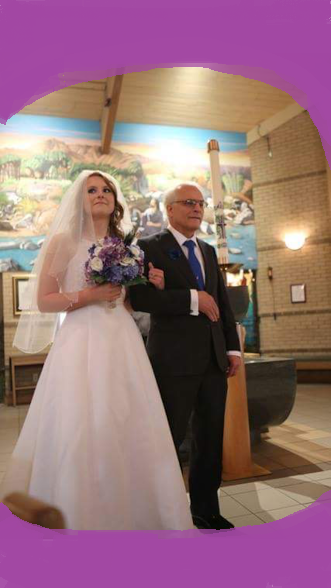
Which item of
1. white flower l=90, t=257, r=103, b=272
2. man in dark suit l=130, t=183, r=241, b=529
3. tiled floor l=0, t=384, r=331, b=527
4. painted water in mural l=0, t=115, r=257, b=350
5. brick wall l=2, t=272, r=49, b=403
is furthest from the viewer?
painted water in mural l=0, t=115, r=257, b=350

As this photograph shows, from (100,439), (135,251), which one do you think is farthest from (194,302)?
(100,439)

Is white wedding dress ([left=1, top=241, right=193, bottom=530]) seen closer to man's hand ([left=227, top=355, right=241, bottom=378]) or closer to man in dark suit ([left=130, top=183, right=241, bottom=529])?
man in dark suit ([left=130, top=183, right=241, bottom=529])

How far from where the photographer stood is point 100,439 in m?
2.11

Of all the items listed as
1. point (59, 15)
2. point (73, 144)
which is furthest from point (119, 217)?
point (73, 144)

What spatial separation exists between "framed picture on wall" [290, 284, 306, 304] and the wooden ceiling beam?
4.59m

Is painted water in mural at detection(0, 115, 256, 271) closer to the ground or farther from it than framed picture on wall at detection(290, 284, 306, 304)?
farther from it

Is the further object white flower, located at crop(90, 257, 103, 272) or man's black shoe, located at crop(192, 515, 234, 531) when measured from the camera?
man's black shoe, located at crop(192, 515, 234, 531)

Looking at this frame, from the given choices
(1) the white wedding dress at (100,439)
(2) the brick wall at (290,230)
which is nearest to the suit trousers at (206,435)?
(1) the white wedding dress at (100,439)

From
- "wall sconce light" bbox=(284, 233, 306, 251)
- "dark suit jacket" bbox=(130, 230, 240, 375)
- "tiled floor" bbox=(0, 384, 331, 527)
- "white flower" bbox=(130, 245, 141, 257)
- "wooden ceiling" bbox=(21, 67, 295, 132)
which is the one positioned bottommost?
"tiled floor" bbox=(0, 384, 331, 527)

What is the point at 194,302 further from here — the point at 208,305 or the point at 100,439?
the point at 100,439

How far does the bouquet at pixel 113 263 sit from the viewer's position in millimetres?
2213

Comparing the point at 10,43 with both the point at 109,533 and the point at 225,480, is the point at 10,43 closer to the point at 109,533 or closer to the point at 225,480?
the point at 109,533

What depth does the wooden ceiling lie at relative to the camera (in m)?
8.99

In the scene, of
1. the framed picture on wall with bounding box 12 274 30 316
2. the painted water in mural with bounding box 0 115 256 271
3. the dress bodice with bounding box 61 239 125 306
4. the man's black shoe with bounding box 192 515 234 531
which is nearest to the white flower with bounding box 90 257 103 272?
the dress bodice with bounding box 61 239 125 306
